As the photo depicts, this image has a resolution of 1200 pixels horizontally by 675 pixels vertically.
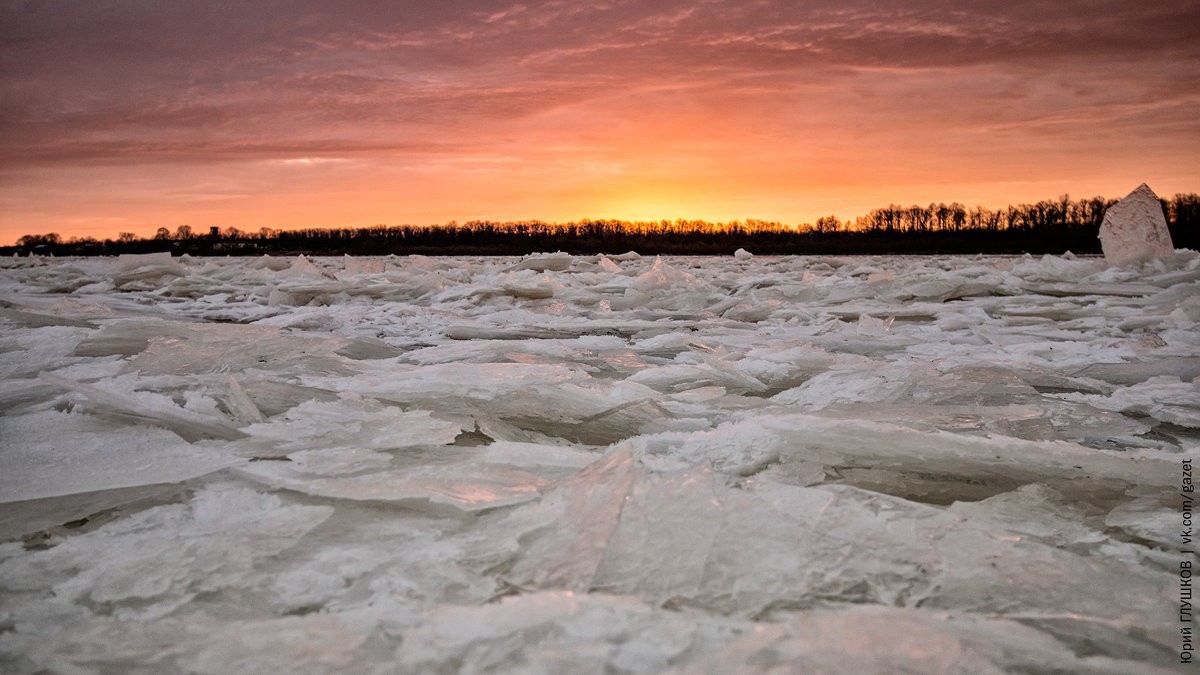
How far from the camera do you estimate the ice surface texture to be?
0.73 meters

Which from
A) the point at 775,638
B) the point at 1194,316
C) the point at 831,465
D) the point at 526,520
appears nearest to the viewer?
the point at 775,638

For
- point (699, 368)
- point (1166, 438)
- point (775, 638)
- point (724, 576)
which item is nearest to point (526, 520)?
point (724, 576)

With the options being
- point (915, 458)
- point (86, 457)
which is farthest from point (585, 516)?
point (86, 457)

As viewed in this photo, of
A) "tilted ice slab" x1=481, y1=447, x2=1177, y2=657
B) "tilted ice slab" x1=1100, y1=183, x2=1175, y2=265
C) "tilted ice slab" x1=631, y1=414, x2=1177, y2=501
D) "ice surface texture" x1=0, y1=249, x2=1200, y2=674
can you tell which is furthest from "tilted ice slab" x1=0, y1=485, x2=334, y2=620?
"tilted ice slab" x1=1100, y1=183, x2=1175, y2=265

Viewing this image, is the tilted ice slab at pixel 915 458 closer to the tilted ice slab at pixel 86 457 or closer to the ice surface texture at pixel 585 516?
the ice surface texture at pixel 585 516

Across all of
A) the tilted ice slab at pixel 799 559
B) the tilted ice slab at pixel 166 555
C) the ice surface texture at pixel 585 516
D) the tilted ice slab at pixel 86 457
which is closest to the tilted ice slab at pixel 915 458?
the ice surface texture at pixel 585 516

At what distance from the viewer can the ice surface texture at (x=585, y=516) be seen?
73 centimetres

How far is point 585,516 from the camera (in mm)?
956

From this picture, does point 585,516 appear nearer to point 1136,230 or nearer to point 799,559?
point 799,559

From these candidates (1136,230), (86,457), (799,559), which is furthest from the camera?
(1136,230)

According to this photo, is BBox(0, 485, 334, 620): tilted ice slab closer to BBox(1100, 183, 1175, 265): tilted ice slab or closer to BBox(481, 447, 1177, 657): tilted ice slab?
BBox(481, 447, 1177, 657): tilted ice slab

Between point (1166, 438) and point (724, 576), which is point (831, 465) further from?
point (1166, 438)

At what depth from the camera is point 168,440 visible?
129 centimetres

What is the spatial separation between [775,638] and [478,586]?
0.36 meters
